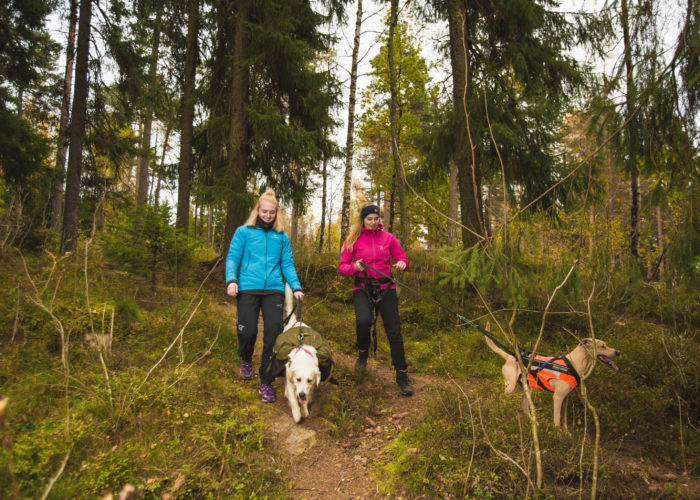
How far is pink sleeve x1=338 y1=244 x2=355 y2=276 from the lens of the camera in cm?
425

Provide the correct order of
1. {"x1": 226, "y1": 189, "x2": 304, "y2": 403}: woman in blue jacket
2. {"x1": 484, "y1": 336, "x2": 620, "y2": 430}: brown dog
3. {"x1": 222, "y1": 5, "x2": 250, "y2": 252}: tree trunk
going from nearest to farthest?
1. {"x1": 484, "y1": 336, "x2": 620, "y2": 430}: brown dog
2. {"x1": 226, "y1": 189, "x2": 304, "y2": 403}: woman in blue jacket
3. {"x1": 222, "y1": 5, "x2": 250, "y2": 252}: tree trunk

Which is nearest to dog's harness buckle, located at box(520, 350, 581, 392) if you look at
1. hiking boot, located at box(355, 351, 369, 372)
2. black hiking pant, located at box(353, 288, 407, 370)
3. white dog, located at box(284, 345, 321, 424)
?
black hiking pant, located at box(353, 288, 407, 370)

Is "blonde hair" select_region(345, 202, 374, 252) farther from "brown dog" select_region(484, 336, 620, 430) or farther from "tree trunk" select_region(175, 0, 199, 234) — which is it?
"tree trunk" select_region(175, 0, 199, 234)

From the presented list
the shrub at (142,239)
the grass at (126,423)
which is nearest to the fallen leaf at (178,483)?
the grass at (126,423)

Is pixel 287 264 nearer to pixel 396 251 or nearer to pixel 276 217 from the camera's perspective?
pixel 276 217

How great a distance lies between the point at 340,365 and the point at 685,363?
4.24m

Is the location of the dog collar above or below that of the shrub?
below

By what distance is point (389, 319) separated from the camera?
4.20 meters

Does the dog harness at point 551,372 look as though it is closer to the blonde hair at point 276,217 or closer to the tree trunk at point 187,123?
the blonde hair at point 276,217

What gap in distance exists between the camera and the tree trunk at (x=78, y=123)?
27.8 ft

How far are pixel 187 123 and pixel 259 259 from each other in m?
8.52

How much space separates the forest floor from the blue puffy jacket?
1.24 m

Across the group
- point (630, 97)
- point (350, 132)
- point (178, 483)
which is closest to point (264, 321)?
point (178, 483)

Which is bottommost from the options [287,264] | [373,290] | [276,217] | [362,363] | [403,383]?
[403,383]
